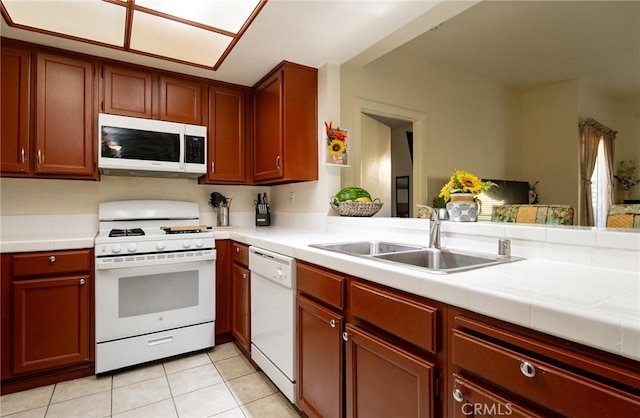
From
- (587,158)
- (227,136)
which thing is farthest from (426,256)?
(587,158)

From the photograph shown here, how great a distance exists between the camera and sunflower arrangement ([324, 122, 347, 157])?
2.49 metres

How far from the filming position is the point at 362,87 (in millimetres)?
2850

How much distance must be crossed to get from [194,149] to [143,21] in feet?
3.06

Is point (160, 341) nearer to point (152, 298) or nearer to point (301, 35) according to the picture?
point (152, 298)

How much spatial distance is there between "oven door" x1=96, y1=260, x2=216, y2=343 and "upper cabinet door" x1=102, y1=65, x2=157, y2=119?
46.6 inches

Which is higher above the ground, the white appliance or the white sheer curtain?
the white sheer curtain

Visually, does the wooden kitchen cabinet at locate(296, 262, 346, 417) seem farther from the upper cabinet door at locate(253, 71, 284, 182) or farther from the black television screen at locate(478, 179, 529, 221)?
the black television screen at locate(478, 179, 529, 221)

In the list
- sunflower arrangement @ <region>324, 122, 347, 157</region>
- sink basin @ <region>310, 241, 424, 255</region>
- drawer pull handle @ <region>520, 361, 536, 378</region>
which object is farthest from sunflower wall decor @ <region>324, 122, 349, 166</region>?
drawer pull handle @ <region>520, 361, 536, 378</region>

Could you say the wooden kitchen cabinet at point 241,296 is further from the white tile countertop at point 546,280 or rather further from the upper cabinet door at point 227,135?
the upper cabinet door at point 227,135

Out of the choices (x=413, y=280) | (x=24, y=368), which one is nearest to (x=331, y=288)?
(x=413, y=280)

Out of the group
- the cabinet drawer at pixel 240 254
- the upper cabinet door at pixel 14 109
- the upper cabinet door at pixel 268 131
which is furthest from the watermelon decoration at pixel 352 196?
the upper cabinet door at pixel 14 109

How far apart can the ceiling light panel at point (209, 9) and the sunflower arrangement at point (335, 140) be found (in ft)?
2.97

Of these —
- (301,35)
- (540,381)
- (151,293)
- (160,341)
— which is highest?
(301,35)

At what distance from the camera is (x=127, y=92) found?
248 centimetres
